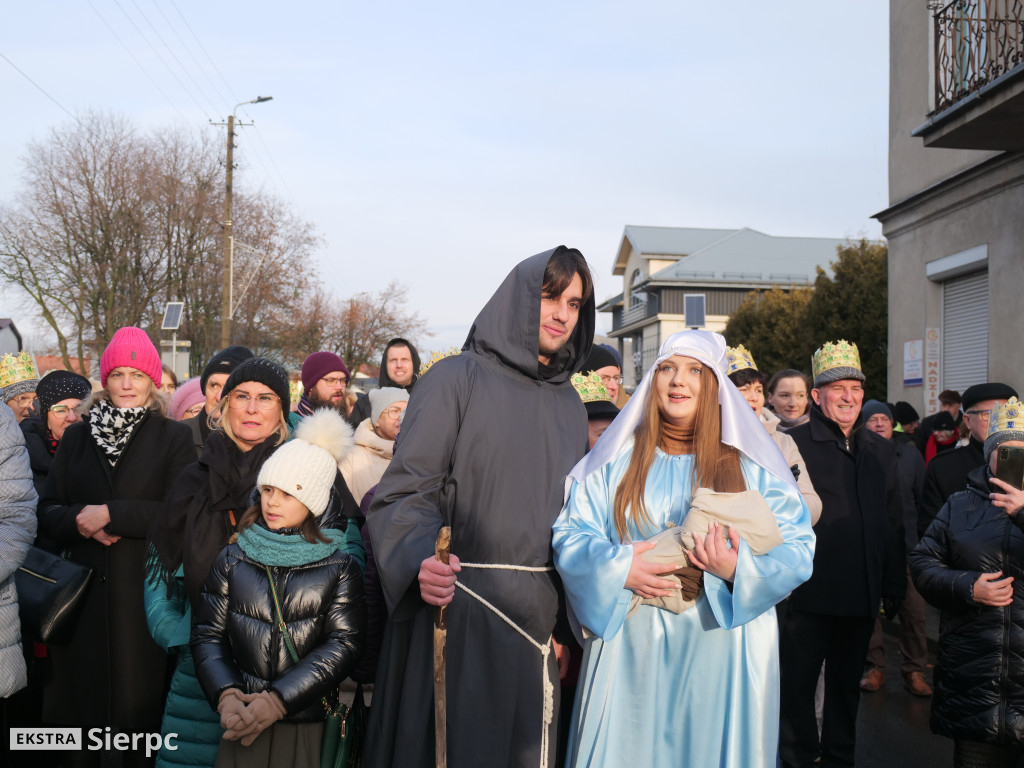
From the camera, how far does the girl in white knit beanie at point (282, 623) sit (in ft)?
11.3

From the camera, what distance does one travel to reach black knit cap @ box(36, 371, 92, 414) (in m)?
6.26

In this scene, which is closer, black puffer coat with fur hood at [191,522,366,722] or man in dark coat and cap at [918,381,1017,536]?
black puffer coat with fur hood at [191,522,366,722]

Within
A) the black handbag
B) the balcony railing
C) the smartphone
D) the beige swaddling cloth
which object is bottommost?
the black handbag

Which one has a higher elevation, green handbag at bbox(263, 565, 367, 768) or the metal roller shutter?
the metal roller shutter

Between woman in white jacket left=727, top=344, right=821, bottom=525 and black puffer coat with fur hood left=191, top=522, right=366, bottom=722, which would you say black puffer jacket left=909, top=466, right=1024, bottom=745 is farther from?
black puffer coat with fur hood left=191, top=522, right=366, bottom=722

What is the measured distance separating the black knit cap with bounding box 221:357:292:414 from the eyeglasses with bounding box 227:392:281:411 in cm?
4

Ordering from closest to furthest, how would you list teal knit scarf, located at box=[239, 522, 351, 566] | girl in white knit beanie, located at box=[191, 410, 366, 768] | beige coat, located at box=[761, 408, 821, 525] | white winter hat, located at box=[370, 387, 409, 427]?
girl in white knit beanie, located at box=[191, 410, 366, 768]
teal knit scarf, located at box=[239, 522, 351, 566]
beige coat, located at box=[761, 408, 821, 525]
white winter hat, located at box=[370, 387, 409, 427]

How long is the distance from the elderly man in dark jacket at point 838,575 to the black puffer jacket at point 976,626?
2.18 feet

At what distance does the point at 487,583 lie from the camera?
3.09m

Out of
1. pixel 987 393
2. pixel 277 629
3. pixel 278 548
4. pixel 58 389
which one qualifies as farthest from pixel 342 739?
pixel 987 393

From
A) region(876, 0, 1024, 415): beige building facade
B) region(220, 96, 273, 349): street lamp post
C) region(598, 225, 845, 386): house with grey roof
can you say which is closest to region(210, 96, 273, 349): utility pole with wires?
region(220, 96, 273, 349): street lamp post

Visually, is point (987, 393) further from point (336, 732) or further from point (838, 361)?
point (336, 732)

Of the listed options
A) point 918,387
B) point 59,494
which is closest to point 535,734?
point 59,494

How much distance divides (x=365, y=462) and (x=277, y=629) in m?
2.16
